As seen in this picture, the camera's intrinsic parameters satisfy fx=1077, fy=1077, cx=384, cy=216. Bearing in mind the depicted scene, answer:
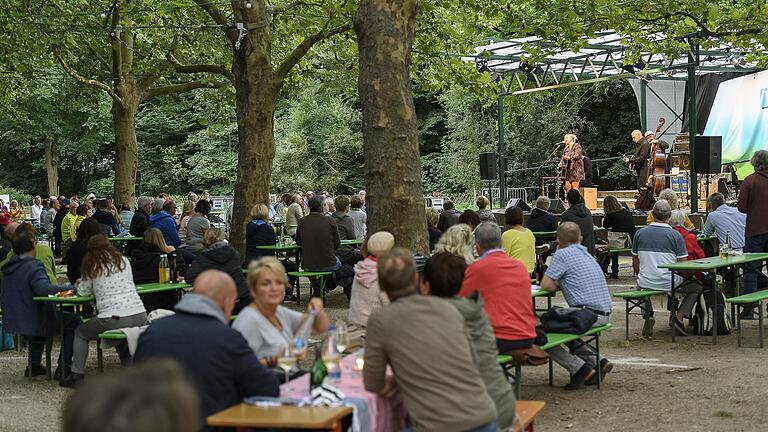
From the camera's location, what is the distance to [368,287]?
785 centimetres

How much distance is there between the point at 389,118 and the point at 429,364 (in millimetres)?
5038

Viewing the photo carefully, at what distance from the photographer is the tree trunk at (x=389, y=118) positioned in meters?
9.28

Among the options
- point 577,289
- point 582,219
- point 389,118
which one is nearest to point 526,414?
point 577,289

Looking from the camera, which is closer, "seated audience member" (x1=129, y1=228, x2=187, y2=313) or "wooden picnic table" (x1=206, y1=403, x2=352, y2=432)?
"wooden picnic table" (x1=206, y1=403, x2=352, y2=432)

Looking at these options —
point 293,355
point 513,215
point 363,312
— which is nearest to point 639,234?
point 513,215

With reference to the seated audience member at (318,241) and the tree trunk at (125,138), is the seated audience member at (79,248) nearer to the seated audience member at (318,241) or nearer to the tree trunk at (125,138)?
the seated audience member at (318,241)

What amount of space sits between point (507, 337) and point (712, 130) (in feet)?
73.9

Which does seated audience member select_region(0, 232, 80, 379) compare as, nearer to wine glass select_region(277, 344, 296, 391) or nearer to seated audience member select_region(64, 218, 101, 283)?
seated audience member select_region(64, 218, 101, 283)

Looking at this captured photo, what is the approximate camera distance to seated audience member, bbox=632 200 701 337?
11.1 meters

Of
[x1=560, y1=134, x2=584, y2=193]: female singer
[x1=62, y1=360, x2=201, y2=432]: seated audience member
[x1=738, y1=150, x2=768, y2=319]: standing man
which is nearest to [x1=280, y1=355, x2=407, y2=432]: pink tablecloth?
[x1=62, y1=360, x2=201, y2=432]: seated audience member

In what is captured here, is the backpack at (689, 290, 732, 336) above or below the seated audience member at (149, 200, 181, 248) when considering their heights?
below

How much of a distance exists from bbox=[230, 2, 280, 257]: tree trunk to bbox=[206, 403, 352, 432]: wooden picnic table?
12.0 meters

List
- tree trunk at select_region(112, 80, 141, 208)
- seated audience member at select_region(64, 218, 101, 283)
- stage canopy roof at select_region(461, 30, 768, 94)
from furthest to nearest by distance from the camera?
1. stage canopy roof at select_region(461, 30, 768, 94)
2. tree trunk at select_region(112, 80, 141, 208)
3. seated audience member at select_region(64, 218, 101, 283)

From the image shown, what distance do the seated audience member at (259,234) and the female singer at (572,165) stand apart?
→ 12722mm
